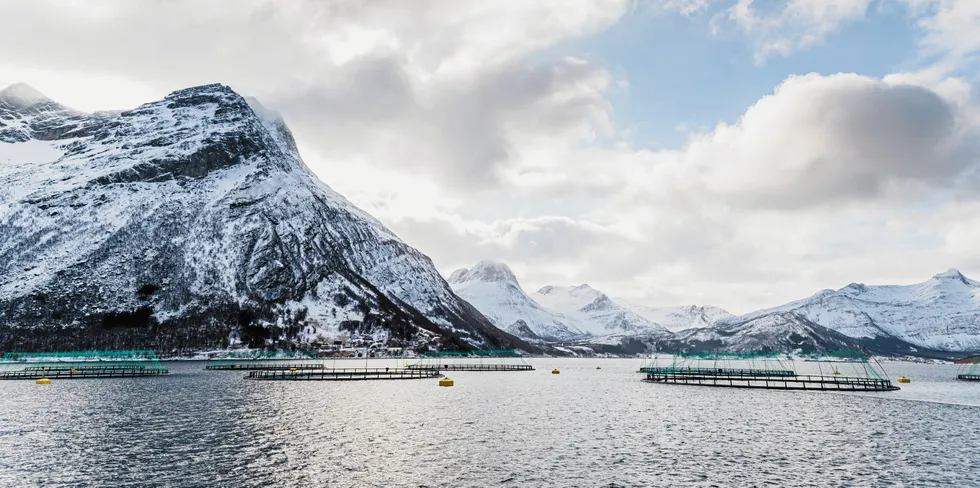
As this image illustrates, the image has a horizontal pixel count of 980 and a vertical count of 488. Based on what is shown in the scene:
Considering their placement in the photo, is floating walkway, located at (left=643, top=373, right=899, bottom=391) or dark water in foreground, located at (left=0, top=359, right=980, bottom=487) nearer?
dark water in foreground, located at (left=0, top=359, right=980, bottom=487)

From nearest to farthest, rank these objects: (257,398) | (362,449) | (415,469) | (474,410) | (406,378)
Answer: (415,469), (362,449), (474,410), (257,398), (406,378)

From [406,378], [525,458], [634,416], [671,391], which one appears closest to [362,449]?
→ [525,458]

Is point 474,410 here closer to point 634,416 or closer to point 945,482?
point 634,416

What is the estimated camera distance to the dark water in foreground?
51938mm

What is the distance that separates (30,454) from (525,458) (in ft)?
151

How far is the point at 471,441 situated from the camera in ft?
231

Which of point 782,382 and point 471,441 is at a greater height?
point 471,441

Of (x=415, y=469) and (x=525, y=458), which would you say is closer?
(x=415, y=469)

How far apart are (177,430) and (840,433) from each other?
80256 mm

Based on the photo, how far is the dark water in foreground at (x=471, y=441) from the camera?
5194 cm

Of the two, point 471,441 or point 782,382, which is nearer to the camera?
point 471,441

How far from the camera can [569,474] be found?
53.6 metres

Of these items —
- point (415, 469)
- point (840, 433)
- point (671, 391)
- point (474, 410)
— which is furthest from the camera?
point (671, 391)

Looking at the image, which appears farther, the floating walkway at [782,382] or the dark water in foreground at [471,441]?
the floating walkway at [782,382]
